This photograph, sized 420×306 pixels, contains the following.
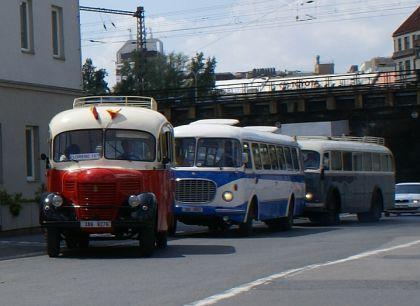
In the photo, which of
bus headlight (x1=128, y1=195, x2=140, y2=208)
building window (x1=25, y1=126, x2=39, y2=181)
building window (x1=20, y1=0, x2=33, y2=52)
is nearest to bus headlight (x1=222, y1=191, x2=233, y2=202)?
bus headlight (x1=128, y1=195, x2=140, y2=208)

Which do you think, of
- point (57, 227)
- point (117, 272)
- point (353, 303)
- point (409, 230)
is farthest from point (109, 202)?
point (409, 230)

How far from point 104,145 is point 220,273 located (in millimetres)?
4678

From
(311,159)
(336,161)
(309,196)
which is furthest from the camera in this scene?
(336,161)

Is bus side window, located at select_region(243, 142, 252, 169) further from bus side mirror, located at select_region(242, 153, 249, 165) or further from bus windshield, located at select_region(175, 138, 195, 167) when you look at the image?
bus windshield, located at select_region(175, 138, 195, 167)

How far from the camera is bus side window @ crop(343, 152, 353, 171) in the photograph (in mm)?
34969

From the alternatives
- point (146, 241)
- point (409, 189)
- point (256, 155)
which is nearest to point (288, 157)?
point (256, 155)

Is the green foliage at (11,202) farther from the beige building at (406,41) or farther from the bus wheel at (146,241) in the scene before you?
the beige building at (406,41)

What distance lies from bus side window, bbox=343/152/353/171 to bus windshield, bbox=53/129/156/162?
54.3 ft

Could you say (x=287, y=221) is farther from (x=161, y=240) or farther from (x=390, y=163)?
(x=390, y=163)

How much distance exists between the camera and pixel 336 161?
34219 mm

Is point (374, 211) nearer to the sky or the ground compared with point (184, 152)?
nearer to the ground

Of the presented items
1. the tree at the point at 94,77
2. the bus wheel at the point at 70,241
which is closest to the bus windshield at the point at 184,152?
the bus wheel at the point at 70,241

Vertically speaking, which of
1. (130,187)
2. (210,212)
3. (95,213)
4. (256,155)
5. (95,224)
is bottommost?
(210,212)

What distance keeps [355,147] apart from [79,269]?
2128 cm
